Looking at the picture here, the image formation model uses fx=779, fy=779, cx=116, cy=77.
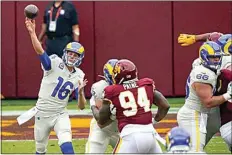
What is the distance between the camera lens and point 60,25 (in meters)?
Result: 13.5

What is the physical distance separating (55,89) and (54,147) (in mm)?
1509

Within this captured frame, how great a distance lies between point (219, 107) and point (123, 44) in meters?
6.75

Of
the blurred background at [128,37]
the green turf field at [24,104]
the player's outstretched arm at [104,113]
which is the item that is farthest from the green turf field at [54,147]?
the blurred background at [128,37]

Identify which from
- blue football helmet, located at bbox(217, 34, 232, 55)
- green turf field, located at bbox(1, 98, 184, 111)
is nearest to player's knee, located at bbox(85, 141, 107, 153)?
blue football helmet, located at bbox(217, 34, 232, 55)

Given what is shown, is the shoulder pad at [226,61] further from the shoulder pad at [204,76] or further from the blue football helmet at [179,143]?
the blue football helmet at [179,143]

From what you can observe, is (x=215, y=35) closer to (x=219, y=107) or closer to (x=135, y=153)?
(x=219, y=107)

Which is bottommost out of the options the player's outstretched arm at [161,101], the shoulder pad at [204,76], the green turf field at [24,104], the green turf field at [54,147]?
the green turf field at [54,147]

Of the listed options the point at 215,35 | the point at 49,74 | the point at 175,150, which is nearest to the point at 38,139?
the point at 49,74

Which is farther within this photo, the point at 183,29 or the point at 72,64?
the point at 183,29

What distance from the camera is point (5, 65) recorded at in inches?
575

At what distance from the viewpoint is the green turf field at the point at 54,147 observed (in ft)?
30.9

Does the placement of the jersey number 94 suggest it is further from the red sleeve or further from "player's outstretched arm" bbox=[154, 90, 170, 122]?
"player's outstretched arm" bbox=[154, 90, 170, 122]

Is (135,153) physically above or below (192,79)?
below

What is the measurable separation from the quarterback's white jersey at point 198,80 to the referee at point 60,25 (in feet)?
19.2
